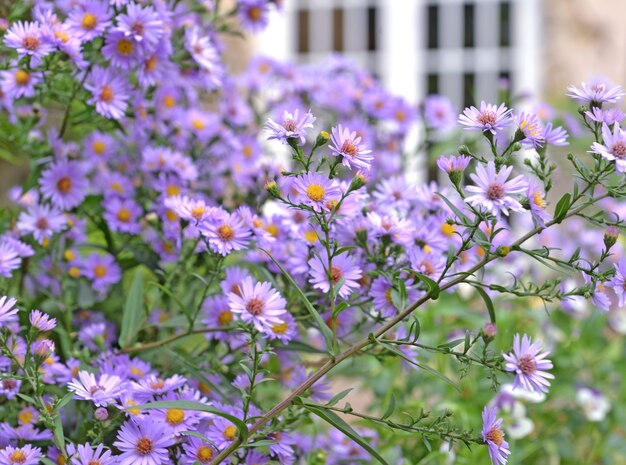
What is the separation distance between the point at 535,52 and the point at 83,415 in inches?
130

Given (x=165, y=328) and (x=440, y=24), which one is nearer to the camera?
(x=165, y=328)

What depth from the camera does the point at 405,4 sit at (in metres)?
3.99

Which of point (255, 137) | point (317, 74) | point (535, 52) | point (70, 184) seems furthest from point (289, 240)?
point (535, 52)

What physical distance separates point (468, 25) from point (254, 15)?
2.90m

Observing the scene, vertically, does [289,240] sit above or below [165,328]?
above

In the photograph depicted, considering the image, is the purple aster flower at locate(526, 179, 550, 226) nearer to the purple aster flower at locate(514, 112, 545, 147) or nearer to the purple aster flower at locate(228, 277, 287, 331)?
the purple aster flower at locate(514, 112, 545, 147)

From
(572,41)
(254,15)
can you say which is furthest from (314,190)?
(572,41)

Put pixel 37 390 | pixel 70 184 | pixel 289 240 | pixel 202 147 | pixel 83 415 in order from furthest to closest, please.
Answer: pixel 202 147 → pixel 70 184 → pixel 289 240 → pixel 83 415 → pixel 37 390

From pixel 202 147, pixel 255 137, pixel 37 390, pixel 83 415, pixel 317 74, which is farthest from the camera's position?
pixel 317 74

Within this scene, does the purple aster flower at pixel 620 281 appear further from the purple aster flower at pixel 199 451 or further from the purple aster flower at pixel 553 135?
the purple aster flower at pixel 199 451

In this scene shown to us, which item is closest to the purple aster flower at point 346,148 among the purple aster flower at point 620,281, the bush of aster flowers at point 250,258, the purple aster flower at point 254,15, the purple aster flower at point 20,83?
the bush of aster flowers at point 250,258

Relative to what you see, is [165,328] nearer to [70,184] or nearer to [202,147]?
[70,184]

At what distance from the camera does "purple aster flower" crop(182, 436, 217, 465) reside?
815 millimetres

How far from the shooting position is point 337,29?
4.14m
